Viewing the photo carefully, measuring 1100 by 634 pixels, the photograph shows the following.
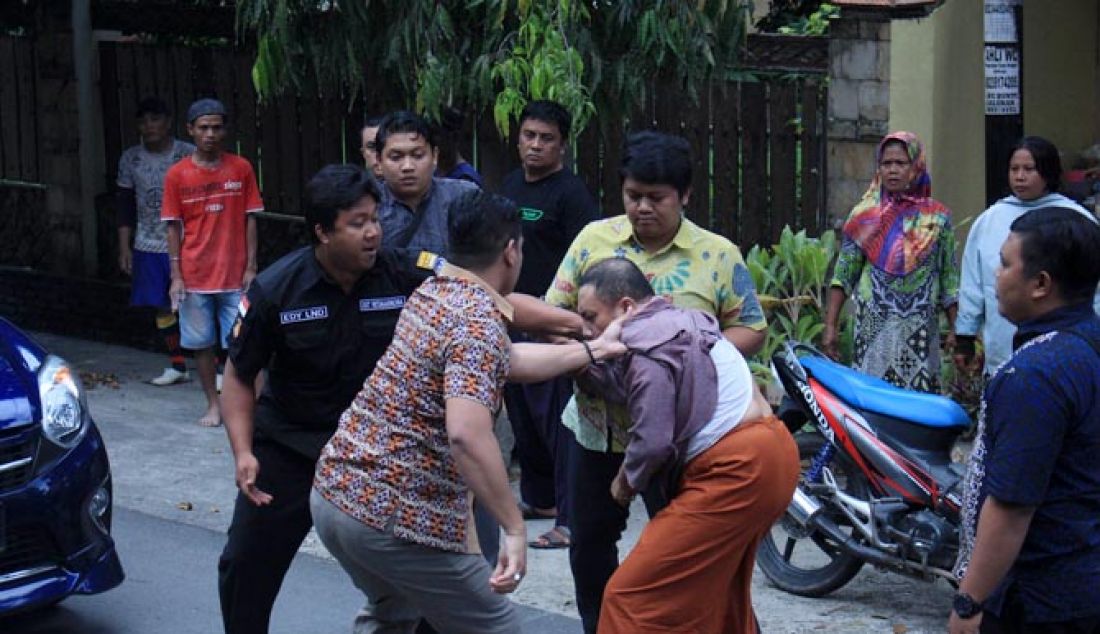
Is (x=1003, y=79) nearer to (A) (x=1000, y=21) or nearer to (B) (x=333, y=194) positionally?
(A) (x=1000, y=21)

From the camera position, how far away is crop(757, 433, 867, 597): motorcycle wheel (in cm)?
652

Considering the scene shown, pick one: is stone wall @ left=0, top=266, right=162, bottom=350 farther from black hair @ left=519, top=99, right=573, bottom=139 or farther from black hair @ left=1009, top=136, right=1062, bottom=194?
black hair @ left=1009, top=136, right=1062, bottom=194

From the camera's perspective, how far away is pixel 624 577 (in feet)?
16.0

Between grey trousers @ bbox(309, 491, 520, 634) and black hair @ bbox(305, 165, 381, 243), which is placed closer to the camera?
grey trousers @ bbox(309, 491, 520, 634)

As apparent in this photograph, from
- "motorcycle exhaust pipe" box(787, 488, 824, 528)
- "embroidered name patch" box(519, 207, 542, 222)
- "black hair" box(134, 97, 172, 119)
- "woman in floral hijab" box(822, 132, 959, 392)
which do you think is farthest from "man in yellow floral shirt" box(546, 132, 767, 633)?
"black hair" box(134, 97, 172, 119)

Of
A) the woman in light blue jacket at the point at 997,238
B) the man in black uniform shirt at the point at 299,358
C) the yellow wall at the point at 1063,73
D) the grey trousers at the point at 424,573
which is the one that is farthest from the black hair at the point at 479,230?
the yellow wall at the point at 1063,73

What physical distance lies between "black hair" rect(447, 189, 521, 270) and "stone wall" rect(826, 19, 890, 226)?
4.55 metres

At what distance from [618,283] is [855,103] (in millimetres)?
4291

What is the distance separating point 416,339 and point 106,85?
8199 mm

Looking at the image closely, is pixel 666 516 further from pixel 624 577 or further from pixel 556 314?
pixel 556 314

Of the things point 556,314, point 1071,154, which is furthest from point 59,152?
point 556,314

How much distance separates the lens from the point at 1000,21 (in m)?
9.20

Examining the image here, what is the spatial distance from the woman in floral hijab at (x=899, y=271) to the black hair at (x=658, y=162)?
7.08 feet

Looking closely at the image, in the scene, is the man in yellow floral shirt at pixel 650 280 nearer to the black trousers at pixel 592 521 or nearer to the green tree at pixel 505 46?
the black trousers at pixel 592 521
